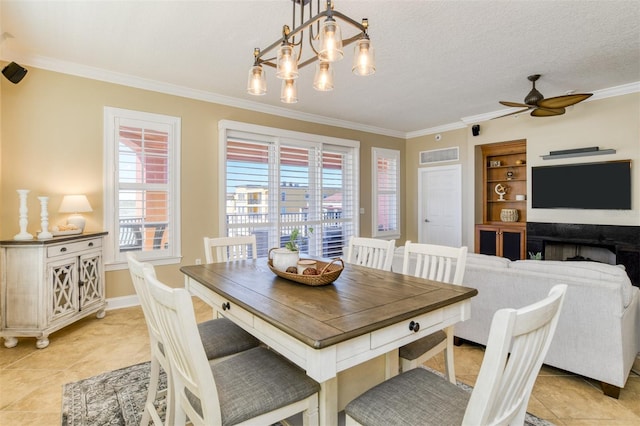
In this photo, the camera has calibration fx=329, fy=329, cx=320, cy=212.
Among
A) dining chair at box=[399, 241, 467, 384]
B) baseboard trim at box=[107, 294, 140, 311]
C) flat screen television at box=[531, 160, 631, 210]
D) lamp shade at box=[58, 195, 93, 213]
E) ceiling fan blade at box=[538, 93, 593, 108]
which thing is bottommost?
baseboard trim at box=[107, 294, 140, 311]

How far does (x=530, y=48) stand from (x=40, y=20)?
170 inches

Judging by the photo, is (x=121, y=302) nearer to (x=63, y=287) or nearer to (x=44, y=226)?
(x=63, y=287)

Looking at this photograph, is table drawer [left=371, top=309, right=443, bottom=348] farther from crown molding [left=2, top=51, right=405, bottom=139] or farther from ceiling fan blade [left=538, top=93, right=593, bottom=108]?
crown molding [left=2, top=51, right=405, bottom=139]

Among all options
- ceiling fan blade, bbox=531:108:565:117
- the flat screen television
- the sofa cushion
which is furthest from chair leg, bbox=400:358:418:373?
the flat screen television

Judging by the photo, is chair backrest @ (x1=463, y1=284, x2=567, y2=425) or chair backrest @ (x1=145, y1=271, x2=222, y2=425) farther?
chair backrest @ (x1=145, y1=271, x2=222, y2=425)

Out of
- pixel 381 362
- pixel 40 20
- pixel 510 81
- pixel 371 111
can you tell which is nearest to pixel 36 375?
pixel 381 362

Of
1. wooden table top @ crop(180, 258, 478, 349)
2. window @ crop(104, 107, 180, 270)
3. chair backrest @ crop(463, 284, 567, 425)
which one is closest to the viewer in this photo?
chair backrest @ crop(463, 284, 567, 425)

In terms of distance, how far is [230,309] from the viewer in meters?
1.58

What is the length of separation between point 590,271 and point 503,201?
427 cm

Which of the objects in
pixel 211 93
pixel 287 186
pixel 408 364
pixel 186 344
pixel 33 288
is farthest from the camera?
pixel 287 186

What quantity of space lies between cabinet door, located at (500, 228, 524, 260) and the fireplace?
0.58ft

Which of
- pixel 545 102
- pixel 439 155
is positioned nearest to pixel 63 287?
pixel 545 102

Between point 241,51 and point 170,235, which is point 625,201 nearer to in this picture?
point 241,51

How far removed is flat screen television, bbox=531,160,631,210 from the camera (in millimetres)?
4254
